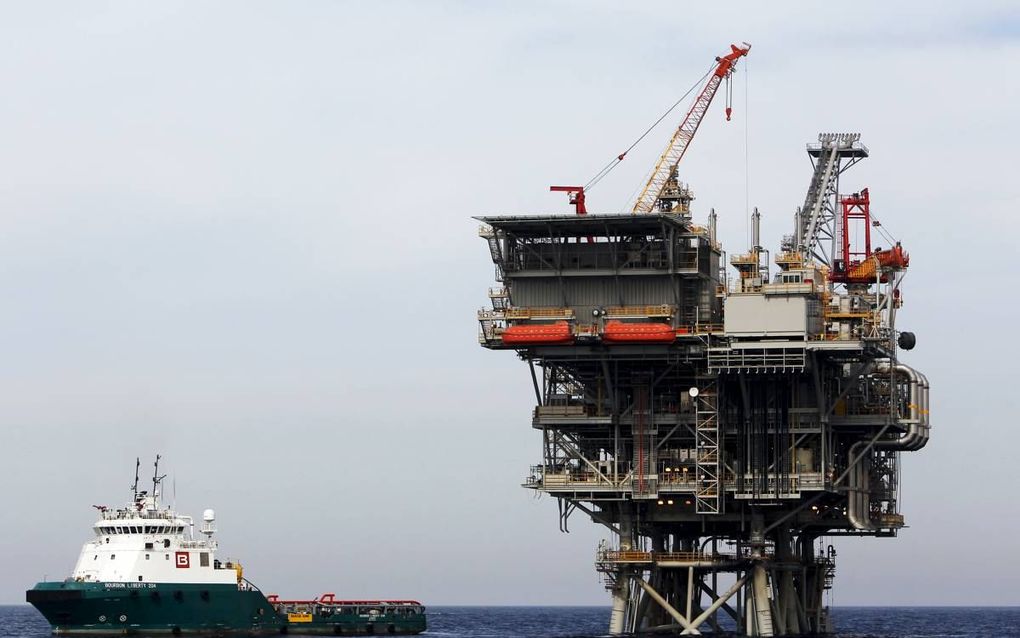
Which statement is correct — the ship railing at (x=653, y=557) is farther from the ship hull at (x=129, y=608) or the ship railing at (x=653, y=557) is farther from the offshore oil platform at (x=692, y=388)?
the ship hull at (x=129, y=608)

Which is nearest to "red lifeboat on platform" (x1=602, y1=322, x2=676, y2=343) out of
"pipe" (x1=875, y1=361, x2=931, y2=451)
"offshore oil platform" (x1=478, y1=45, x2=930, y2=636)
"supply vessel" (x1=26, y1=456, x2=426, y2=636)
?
"offshore oil platform" (x1=478, y1=45, x2=930, y2=636)

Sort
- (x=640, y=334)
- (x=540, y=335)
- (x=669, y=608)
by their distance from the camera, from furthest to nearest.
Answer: (x=669, y=608) → (x=540, y=335) → (x=640, y=334)

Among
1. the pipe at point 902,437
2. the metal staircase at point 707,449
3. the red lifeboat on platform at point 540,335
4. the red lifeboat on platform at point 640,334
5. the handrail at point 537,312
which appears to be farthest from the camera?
the pipe at point 902,437

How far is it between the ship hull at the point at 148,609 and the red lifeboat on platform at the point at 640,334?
33219 mm

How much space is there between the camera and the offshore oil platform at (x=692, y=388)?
92250 mm

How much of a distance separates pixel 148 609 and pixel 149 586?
1338mm

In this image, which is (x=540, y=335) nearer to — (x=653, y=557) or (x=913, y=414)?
(x=653, y=557)

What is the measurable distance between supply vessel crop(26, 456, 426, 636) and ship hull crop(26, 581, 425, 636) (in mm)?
58

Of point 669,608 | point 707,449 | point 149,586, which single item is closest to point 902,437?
point 707,449

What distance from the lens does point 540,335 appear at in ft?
304

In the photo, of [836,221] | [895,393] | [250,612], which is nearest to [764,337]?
[895,393]

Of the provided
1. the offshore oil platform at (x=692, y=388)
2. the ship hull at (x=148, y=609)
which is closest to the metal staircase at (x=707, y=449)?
the offshore oil platform at (x=692, y=388)

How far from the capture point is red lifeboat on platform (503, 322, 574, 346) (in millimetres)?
92250

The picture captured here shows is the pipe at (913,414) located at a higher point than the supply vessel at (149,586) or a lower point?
higher
